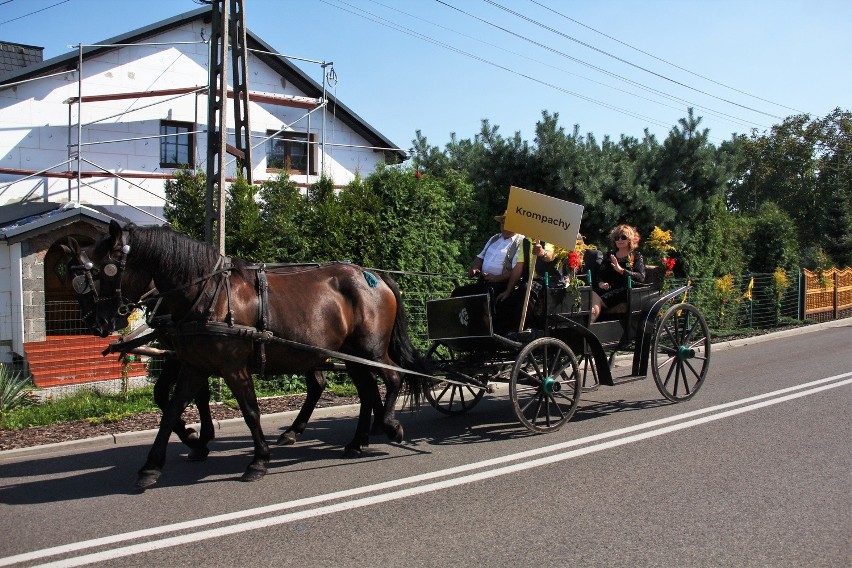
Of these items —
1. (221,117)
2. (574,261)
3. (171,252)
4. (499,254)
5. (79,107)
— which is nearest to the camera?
(171,252)

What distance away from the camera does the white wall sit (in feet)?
51.6

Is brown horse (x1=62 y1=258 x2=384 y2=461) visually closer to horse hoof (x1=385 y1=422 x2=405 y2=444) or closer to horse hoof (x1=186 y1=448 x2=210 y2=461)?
horse hoof (x1=186 y1=448 x2=210 y2=461)

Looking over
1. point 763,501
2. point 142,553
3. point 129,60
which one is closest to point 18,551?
point 142,553

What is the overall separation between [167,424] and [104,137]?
505 inches

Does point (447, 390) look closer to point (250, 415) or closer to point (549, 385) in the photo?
point (549, 385)

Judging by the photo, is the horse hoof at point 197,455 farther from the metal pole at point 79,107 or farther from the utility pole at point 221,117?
the metal pole at point 79,107

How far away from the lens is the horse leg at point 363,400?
672cm

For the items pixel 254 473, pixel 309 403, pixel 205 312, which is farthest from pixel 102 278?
pixel 309 403

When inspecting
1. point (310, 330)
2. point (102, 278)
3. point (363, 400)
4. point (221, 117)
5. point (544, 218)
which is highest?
point (221, 117)

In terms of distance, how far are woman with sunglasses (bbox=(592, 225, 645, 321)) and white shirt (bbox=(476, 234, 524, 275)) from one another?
A: 1351mm

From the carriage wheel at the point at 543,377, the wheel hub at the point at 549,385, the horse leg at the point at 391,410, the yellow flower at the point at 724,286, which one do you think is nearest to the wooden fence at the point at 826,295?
the yellow flower at the point at 724,286

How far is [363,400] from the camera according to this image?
6.94 metres

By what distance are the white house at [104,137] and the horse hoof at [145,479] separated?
8.09 m

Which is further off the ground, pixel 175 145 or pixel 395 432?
pixel 175 145
